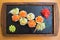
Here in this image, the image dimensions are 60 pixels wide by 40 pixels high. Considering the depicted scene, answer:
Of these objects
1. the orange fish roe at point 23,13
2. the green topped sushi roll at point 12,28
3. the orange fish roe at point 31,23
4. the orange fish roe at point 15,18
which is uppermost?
A: the orange fish roe at point 23,13

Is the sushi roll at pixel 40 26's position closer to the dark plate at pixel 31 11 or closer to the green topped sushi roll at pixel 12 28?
the dark plate at pixel 31 11

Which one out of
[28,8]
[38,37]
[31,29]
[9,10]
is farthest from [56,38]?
[9,10]

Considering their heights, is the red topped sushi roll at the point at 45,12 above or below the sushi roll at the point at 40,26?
above

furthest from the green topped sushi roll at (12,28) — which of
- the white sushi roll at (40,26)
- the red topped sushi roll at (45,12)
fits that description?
the red topped sushi roll at (45,12)

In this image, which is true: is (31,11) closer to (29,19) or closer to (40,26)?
(29,19)

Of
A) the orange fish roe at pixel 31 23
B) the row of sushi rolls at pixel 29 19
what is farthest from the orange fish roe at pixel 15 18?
the orange fish roe at pixel 31 23

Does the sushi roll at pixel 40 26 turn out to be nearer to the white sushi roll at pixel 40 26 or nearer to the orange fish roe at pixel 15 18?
the white sushi roll at pixel 40 26

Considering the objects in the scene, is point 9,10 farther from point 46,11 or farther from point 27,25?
point 46,11
